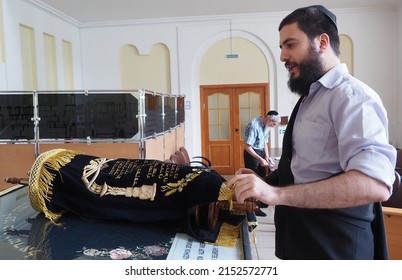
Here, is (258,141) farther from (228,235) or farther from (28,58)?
(28,58)

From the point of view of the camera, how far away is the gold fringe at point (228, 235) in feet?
4.74

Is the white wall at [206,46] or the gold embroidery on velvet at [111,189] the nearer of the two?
the gold embroidery on velvet at [111,189]

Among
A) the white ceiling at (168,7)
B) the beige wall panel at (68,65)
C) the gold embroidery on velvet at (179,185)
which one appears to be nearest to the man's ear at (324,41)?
the gold embroidery on velvet at (179,185)

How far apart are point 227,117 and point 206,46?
61.2 inches

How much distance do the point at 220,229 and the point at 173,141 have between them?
3429mm

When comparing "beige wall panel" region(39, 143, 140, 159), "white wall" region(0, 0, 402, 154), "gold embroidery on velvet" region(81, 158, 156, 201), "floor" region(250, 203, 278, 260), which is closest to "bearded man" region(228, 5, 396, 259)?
"gold embroidery on velvet" region(81, 158, 156, 201)

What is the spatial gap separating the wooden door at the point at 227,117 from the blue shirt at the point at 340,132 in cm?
609

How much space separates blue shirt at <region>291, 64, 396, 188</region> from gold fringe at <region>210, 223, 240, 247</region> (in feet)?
1.70

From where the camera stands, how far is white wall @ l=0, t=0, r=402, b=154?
6.62m

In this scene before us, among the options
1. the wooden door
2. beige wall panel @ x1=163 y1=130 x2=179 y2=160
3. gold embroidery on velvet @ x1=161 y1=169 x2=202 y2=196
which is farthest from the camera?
the wooden door

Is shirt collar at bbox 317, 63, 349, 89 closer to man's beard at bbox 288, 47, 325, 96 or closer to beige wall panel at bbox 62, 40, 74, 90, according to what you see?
man's beard at bbox 288, 47, 325, 96

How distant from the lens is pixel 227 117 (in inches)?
286

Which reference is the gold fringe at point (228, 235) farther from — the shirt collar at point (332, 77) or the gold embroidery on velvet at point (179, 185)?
Answer: the shirt collar at point (332, 77)

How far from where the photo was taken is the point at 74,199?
5.57 ft
